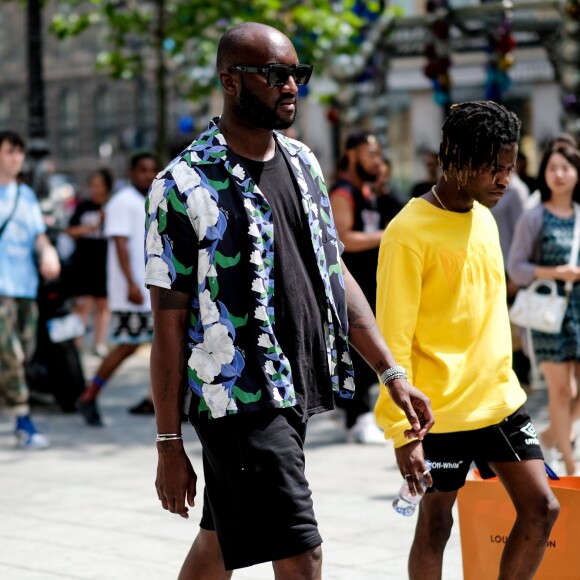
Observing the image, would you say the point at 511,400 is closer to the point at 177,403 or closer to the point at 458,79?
the point at 177,403

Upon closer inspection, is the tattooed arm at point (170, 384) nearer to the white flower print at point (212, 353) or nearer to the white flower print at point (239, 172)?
the white flower print at point (212, 353)

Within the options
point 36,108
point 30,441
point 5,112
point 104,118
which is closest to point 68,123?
point 104,118

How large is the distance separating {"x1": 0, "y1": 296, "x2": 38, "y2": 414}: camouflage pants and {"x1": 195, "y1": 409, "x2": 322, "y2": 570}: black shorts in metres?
5.29

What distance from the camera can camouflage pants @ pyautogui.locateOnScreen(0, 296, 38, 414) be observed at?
8.77 m

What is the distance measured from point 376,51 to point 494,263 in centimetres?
1384

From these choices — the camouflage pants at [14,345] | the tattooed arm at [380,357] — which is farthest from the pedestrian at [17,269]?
the tattooed arm at [380,357]

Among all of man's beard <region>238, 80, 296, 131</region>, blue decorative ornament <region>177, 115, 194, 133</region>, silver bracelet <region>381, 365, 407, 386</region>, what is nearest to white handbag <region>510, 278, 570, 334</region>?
silver bracelet <region>381, 365, 407, 386</region>

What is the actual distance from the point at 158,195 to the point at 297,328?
50cm

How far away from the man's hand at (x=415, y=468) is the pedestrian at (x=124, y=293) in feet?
20.6

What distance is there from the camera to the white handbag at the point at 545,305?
744 cm

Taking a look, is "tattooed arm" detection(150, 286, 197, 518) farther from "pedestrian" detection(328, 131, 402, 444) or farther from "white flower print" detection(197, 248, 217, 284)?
"pedestrian" detection(328, 131, 402, 444)

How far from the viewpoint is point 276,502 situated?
3.60m

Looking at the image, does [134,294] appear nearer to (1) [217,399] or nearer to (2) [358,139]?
(2) [358,139]

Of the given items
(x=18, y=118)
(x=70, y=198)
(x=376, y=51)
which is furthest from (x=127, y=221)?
(x=18, y=118)
